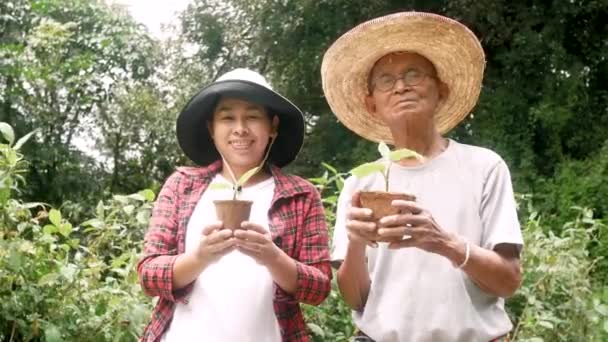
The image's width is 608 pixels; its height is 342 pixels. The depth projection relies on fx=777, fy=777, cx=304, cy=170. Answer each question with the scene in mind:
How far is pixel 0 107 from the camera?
28.2ft

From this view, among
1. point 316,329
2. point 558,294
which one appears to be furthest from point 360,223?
point 558,294

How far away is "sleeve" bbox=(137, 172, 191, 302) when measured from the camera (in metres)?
1.89

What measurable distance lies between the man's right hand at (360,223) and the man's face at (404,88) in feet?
1.02

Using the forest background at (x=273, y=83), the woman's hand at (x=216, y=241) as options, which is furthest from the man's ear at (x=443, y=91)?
the forest background at (x=273, y=83)

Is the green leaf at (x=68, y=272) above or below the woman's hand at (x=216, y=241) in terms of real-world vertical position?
below

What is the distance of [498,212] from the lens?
1807 millimetres

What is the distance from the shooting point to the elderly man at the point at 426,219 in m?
1.72

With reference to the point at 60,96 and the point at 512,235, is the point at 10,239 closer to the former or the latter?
the point at 512,235

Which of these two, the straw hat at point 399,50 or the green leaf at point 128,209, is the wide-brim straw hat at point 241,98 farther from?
the green leaf at point 128,209

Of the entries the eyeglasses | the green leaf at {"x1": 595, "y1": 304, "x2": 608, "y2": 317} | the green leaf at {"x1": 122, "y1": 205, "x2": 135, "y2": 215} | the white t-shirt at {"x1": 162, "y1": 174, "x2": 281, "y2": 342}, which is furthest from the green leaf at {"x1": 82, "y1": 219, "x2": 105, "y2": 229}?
the green leaf at {"x1": 595, "y1": 304, "x2": 608, "y2": 317}

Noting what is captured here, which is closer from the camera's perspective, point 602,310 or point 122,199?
point 122,199

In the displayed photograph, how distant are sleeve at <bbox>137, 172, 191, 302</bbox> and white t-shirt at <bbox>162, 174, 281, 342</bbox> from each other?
5 cm

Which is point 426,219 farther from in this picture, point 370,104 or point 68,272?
point 68,272

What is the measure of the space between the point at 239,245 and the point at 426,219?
42 centimetres
